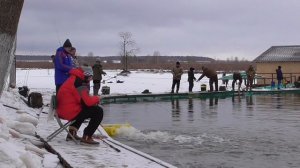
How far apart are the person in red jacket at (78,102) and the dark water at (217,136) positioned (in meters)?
1.34

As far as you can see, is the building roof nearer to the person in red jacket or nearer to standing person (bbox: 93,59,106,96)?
standing person (bbox: 93,59,106,96)

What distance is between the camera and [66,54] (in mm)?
9852

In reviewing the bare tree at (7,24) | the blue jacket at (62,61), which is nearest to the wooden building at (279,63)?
the blue jacket at (62,61)

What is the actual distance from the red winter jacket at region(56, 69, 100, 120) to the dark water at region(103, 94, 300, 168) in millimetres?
1648

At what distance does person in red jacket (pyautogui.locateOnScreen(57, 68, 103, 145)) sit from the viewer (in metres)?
8.70

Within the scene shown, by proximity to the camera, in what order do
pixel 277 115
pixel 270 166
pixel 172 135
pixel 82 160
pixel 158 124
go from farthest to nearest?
pixel 277 115
pixel 158 124
pixel 172 135
pixel 270 166
pixel 82 160

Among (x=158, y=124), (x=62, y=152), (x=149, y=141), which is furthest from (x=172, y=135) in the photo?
(x=62, y=152)

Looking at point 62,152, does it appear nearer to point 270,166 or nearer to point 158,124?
point 270,166

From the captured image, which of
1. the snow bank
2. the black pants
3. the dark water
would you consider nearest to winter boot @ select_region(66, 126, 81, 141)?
the black pants

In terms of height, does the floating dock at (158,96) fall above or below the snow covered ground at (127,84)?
below

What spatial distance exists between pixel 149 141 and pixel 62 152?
143 inches

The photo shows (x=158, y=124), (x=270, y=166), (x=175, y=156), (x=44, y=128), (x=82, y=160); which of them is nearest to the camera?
(x=82, y=160)

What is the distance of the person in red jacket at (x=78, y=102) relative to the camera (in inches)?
343

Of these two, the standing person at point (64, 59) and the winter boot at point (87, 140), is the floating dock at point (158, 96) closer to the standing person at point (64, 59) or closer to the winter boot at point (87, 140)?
the standing person at point (64, 59)
